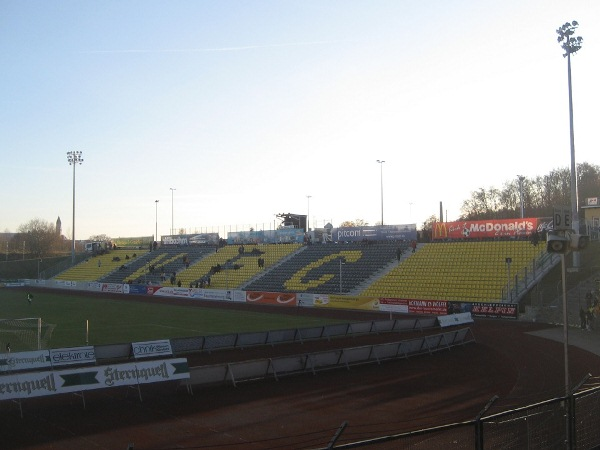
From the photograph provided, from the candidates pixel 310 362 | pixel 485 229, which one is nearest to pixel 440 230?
pixel 485 229

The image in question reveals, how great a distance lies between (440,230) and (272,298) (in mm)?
16364

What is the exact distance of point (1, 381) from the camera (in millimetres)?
15547

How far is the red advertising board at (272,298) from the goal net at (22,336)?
20.8 meters

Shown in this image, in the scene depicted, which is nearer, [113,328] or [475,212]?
[113,328]

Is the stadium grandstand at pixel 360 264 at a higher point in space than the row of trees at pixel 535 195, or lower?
lower

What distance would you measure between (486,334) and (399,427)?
734 inches

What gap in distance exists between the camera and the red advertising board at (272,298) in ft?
163

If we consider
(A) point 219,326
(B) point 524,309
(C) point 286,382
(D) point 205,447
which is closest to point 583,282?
(B) point 524,309

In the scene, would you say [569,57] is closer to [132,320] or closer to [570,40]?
[570,40]

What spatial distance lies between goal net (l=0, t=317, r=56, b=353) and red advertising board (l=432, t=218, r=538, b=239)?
111 ft

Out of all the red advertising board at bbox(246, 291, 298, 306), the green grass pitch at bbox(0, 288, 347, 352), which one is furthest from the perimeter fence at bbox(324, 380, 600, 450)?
the red advertising board at bbox(246, 291, 298, 306)

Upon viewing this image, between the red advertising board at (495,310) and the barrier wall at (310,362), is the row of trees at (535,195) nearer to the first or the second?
the red advertising board at (495,310)

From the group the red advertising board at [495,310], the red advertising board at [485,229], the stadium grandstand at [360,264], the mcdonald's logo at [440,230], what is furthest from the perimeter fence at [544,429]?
the mcdonald's logo at [440,230]

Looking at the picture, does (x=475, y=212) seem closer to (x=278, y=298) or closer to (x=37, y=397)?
(x=278, y=298)
